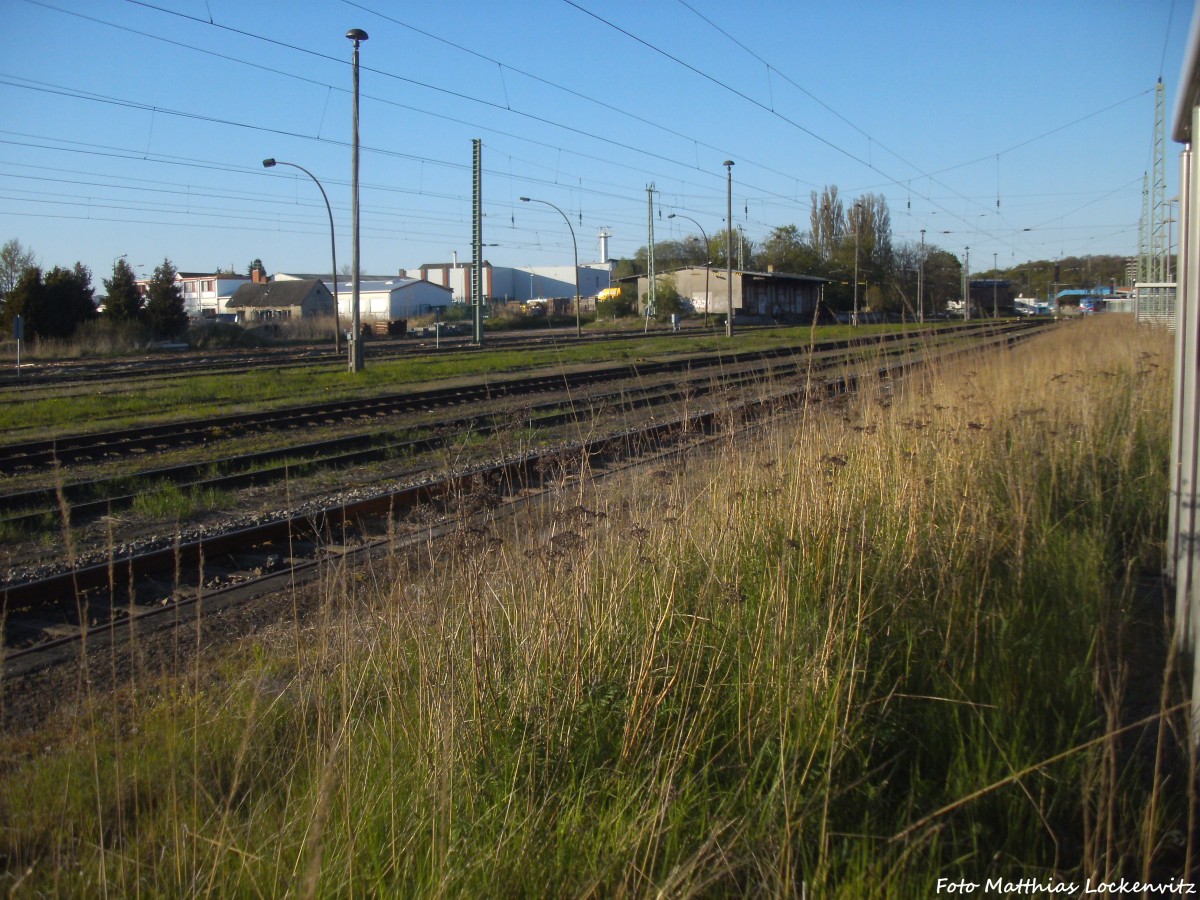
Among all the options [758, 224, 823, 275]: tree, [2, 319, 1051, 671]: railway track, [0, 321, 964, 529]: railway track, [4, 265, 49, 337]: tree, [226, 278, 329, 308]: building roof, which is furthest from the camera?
[226, 278, 329, 308]: building roof

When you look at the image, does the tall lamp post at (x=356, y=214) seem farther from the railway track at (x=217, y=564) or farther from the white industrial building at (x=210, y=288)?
the white industrial building at (x=210, y=288)

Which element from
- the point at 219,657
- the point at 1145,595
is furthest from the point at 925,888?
the point at 219,657

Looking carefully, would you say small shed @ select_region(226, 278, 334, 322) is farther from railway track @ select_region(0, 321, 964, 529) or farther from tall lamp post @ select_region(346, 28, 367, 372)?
railway track @ select_region(0, 321, 964, 529)

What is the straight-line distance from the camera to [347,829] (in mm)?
2695

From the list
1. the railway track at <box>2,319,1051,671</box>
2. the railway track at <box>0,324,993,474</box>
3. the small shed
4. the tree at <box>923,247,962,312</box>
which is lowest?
the railway track at <box>2,319,1051,671</box>

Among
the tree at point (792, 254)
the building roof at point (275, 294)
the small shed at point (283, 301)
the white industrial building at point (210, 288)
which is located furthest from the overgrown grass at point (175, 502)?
the white industrial building at point (210, 288)

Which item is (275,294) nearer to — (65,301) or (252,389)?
(65,301)

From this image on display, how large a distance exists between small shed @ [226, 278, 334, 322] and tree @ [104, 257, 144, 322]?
26849mm

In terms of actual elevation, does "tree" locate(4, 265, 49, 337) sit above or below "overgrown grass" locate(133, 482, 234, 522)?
above

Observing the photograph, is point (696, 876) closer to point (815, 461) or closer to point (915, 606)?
point (915, 606)

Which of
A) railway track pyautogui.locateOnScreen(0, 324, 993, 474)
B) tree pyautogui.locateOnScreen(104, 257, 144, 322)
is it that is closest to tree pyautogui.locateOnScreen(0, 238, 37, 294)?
tree pyautogui.locateOnScreen(104, 257, 144, 322)

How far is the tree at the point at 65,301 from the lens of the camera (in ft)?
140

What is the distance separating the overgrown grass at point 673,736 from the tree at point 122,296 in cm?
4690

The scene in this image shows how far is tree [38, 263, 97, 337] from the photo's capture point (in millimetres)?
42750
